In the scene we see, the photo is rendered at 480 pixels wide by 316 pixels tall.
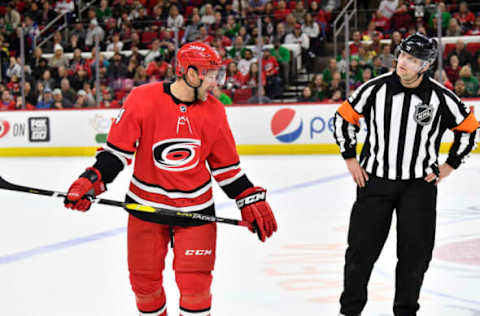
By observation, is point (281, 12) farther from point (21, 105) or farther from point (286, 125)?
point (21, 105)

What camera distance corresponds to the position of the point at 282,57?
12.0 metres

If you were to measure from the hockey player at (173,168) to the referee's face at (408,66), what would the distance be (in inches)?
29.0

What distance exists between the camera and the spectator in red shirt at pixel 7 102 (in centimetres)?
1299

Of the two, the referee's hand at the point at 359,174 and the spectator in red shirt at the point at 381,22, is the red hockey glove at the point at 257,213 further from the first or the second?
the spectator in red shirt at the point at 381,22

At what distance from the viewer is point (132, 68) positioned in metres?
12.6

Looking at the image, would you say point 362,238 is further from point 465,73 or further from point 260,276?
point 465,73

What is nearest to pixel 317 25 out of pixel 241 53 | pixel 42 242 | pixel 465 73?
pixel 241 53

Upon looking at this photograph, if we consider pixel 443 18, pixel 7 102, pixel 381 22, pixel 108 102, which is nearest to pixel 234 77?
pixel 108 102

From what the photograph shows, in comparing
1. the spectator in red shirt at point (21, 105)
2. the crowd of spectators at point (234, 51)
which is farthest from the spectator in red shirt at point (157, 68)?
the spectator in red shirt at point (21, 105)

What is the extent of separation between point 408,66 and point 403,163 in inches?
15.1

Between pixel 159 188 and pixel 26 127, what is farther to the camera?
pixel 26 127

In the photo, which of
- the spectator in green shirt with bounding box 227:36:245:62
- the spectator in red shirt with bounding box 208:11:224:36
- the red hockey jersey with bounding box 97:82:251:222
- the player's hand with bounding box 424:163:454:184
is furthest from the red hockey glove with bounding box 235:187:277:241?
the spectator in red shirt with bounding box 208:11:224:36

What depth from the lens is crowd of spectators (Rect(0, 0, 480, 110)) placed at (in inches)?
442

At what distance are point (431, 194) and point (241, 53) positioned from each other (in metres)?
9.21
